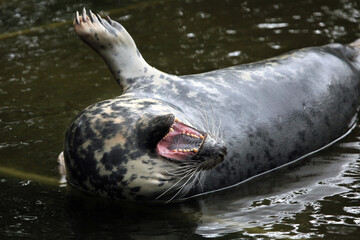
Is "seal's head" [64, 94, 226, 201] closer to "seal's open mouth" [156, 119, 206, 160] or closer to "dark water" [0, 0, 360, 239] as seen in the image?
"seal's open mouth" [156, 119, 206, 160]

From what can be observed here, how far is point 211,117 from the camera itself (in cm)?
459

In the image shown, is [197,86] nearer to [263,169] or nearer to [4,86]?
[263,169]

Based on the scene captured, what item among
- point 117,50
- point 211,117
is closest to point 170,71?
point 117,50

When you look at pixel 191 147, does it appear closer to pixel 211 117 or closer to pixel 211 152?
pixel 211 152

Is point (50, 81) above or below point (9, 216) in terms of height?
above

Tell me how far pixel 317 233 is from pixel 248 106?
49.6 inches

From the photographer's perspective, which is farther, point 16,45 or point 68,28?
point 68,28

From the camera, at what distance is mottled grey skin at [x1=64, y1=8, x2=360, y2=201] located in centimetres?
405

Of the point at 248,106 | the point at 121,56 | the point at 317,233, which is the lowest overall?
the point at 317,233

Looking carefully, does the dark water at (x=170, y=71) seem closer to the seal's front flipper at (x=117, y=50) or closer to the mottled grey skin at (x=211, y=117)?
the mottled grey skin at (x=211, y=117)

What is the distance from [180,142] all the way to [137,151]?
254mm

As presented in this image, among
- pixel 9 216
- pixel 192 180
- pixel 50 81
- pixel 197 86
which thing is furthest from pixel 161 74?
pixel 50 81

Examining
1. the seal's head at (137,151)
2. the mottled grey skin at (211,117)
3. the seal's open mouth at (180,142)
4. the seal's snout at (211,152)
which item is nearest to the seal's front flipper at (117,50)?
the mottled grey skin at (211,117)

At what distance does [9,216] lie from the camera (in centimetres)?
414
